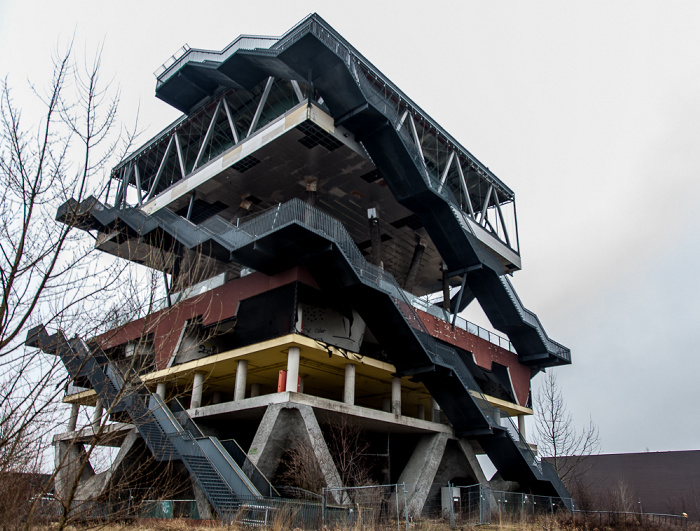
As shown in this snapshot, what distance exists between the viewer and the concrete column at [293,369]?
1031 inches

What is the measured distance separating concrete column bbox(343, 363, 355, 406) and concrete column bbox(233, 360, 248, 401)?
16.3 ft

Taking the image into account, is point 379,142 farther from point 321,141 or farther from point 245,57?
point 245,57

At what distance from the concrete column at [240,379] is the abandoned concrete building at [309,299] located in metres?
0.11

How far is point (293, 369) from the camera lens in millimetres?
26703

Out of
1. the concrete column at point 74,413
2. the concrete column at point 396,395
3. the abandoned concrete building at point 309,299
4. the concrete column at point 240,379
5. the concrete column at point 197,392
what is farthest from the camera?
the concrete column at point 197,392

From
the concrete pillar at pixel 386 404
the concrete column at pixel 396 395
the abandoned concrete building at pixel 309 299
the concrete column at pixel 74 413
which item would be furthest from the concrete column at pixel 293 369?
the concrete pillar at pixel 386 404

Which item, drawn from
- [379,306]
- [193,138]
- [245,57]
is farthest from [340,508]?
[193,138]

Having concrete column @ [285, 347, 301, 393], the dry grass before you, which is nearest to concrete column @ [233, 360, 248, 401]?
concrete column @ [285, 347, 301, 393]

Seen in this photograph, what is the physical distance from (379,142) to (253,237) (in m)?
9.24

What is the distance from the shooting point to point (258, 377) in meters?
33.4

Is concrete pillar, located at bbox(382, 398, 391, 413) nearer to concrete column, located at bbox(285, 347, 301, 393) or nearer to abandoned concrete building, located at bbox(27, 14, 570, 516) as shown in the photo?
abandoned concrete building, located at bbox(27, 14, 570, 516)

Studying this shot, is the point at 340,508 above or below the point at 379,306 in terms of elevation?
below

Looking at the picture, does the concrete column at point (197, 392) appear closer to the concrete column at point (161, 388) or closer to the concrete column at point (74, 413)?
the concrete column at point (161, 388)

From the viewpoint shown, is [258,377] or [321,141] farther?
[258,377]
